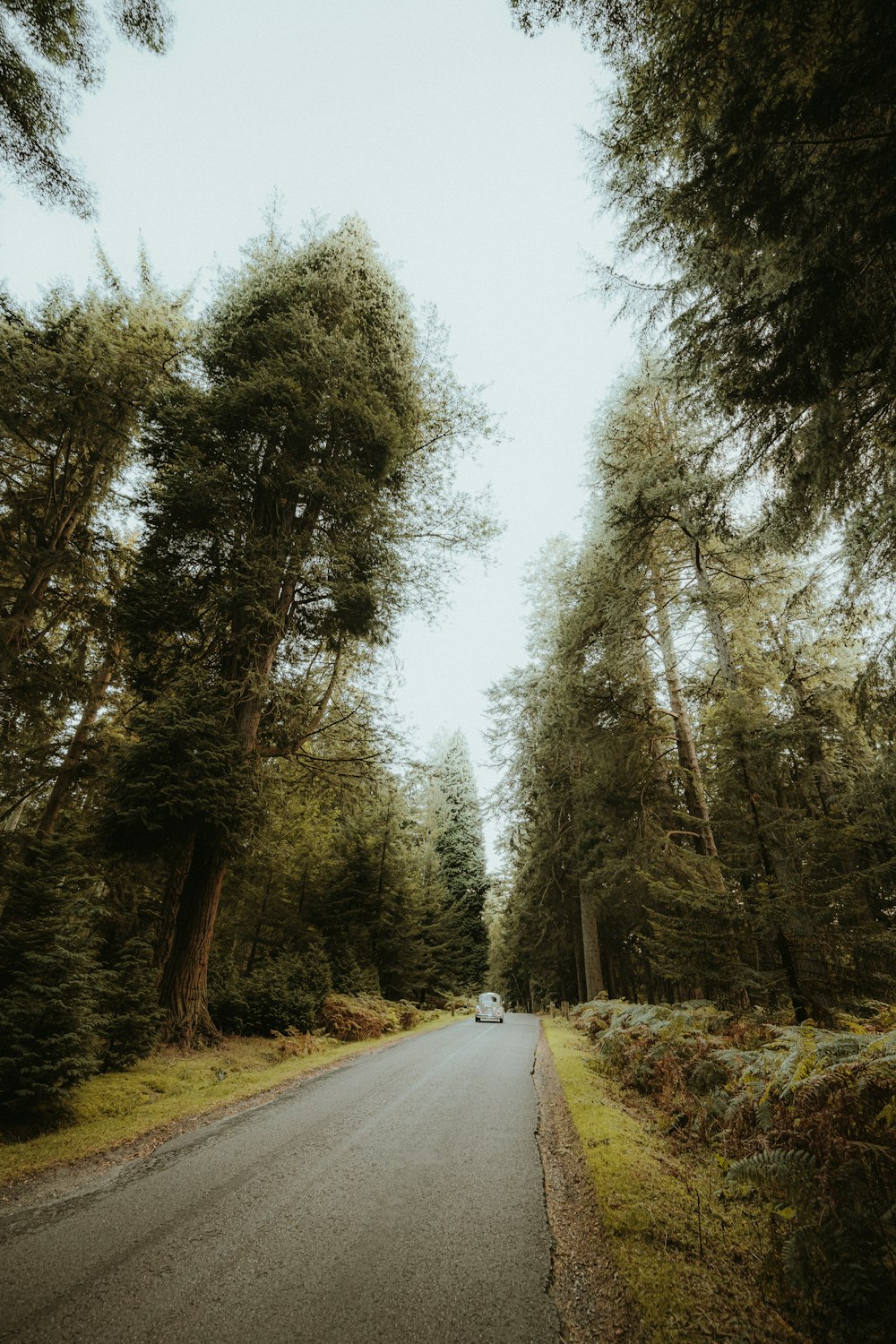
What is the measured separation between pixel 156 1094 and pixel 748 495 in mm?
11144

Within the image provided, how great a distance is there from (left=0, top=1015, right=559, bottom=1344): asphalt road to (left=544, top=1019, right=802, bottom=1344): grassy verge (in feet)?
1.65

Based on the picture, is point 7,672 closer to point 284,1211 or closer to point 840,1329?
point 284,1211

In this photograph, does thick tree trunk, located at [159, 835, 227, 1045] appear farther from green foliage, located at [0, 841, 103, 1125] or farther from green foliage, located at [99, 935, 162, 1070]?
green foliage, located at [0, 841, 103, 1125]

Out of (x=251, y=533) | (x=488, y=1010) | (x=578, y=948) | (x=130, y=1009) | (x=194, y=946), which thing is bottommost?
(x=488, y=1010)

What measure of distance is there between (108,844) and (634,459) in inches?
500

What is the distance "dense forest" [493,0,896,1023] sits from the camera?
3865mm

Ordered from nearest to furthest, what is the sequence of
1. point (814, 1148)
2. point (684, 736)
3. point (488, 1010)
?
point (814, 1148) → point (684, 736) → point (488, 1010)

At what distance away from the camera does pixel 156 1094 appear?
22.5ft

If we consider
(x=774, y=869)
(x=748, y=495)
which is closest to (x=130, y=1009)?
(x=774, y=869)

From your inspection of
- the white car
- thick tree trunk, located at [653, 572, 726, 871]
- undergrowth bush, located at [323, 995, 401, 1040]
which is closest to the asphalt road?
thick tree trunk, located at [653, 572, 726, 871]

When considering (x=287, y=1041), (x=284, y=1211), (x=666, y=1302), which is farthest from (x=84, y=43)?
(x=287, y=1041)

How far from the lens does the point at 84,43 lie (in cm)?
488

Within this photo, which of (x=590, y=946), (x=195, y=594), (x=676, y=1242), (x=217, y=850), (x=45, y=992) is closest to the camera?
(x=676, y=1242)

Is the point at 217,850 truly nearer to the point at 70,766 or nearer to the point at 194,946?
the point at 194,946
